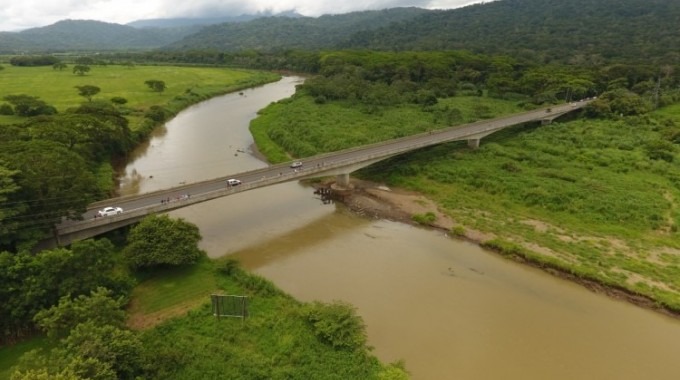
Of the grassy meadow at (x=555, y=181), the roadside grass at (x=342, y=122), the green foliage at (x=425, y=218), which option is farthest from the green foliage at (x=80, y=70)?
the green foliage at (x=425, y=218)

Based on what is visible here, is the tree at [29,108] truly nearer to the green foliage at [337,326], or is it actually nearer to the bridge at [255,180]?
the bridge at [255,180]

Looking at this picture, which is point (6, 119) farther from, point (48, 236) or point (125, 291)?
point (125, 291)

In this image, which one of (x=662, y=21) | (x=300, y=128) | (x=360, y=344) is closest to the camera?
(x=360, y=344)

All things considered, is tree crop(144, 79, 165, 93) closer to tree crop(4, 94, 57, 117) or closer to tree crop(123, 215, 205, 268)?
tree crop(4, 94, 57, 117)

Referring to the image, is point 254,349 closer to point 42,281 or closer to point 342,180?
point 42,281

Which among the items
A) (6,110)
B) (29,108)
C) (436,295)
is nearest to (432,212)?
(436,295)

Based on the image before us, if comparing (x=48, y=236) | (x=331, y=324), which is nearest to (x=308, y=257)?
(x=331, y=324)
